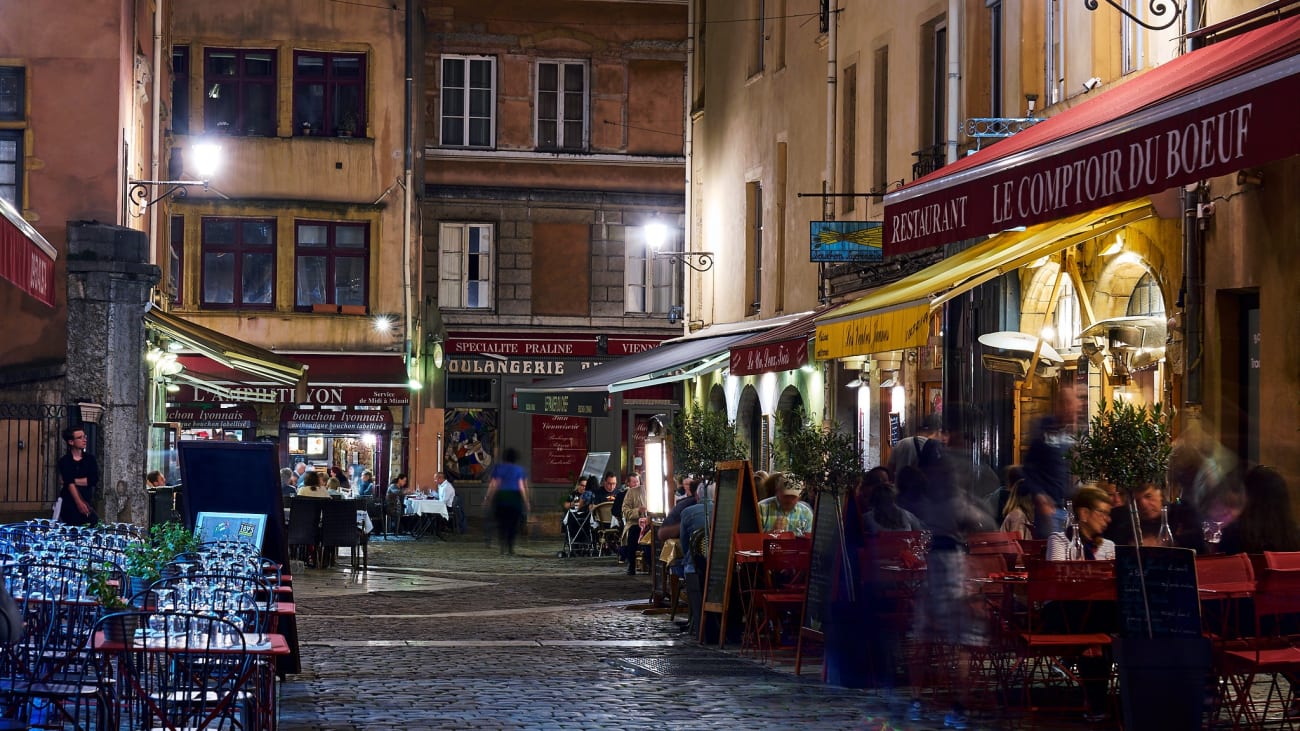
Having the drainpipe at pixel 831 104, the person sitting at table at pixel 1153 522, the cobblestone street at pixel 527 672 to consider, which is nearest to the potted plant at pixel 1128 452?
the person sitting at table at pixel 1153 522

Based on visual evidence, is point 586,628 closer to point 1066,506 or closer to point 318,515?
point 1066,506

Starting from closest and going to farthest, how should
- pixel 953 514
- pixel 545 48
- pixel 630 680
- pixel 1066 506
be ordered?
pixel 953 514, pixel 630 680, pixel 1066 506, pixel 545 48

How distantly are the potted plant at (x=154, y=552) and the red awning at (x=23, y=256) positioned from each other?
5.96ft

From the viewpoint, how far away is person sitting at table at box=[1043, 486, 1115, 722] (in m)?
10.9

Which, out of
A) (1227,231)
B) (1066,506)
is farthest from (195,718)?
(1227,231)

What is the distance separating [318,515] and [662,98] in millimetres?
21168

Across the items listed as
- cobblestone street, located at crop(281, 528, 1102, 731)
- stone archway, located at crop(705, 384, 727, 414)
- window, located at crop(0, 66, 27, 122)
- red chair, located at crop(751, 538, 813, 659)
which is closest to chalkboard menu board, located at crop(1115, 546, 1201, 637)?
cobblestone street, located at crop(281, 528, 1102, 731)

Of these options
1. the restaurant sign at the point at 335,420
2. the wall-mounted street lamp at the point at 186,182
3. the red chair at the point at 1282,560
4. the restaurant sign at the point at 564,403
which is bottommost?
the red chair at the point at 1282,560

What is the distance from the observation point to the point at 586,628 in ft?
54.7

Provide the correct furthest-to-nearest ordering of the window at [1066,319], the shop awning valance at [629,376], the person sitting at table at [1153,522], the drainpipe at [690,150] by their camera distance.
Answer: the drainpipe at [690,150], the shop awning valance at [629,376], the window at [1066,319], the person sitting at table at [1153,522]

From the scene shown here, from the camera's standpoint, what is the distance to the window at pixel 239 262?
37.1m

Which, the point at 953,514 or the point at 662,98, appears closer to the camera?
the point at 953,514

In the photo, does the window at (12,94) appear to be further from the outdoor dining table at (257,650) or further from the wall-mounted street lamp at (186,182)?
the outdoor dining table at (257,650)

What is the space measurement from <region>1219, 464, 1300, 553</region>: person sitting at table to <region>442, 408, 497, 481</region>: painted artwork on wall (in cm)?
3257
